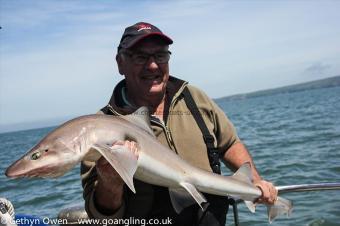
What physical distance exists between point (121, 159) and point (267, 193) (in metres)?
1.81

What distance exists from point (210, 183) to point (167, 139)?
602mm

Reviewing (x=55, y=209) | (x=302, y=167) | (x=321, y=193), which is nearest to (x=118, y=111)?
(x=321, y=193)

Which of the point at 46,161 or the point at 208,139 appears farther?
the point at 208,139

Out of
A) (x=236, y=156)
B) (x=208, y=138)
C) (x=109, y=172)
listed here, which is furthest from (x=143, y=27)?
(x=236, y=156)

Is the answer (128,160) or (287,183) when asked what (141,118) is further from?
(287,183)

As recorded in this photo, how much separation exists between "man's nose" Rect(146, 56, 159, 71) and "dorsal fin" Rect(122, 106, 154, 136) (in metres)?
0.59

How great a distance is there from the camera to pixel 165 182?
3770 millimetres

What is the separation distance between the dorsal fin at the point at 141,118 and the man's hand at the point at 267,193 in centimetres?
133

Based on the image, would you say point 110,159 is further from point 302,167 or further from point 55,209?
point 302,167

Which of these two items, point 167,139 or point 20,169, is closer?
point 20,169

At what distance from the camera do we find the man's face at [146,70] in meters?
4.31

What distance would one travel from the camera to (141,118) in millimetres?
3836

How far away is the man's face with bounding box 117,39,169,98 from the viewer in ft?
14.1

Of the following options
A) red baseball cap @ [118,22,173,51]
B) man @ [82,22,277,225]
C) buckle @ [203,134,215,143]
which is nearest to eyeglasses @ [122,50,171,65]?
man @ [82,22,277,225]
